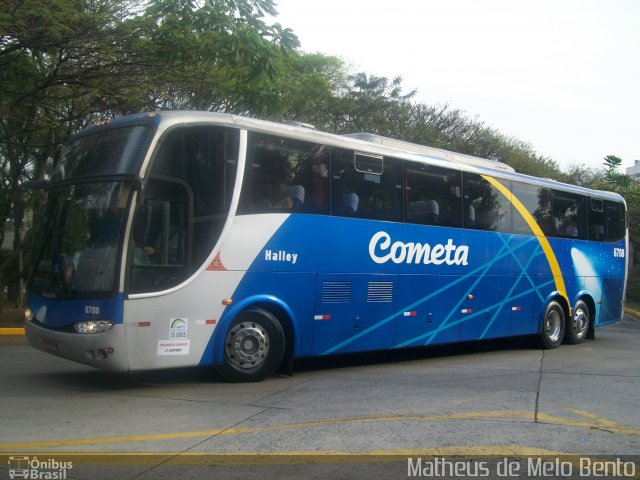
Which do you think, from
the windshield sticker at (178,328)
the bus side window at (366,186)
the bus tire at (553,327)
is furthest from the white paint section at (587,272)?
the windshield sticker at (178,328)

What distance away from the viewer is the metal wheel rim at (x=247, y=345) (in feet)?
29.1

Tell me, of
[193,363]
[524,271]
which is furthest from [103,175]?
[524,271]

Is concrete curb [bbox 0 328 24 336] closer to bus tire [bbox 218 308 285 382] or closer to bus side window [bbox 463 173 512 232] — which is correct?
bus tire [bbox 218 308 285 382]

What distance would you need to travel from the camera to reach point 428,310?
11586mm

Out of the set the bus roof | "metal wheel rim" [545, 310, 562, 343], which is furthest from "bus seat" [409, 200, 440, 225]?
"metal wheel rim" [545, 310, 562, 343]

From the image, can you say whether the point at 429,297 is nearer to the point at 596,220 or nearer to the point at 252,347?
the point at 252,347

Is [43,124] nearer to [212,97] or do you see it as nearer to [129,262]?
[212,97]

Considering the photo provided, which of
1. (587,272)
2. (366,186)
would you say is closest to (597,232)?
(587,272)

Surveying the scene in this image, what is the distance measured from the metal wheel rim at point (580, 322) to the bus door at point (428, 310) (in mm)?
4609

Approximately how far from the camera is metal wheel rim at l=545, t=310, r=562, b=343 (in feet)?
48.2

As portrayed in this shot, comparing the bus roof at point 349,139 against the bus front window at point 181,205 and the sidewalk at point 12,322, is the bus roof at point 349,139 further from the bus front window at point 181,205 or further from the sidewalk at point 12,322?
the sidewalk at point 12,322

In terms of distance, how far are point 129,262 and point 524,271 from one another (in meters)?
8.57

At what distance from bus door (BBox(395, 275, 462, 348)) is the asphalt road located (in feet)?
2.11

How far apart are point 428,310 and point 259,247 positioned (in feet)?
12.8
